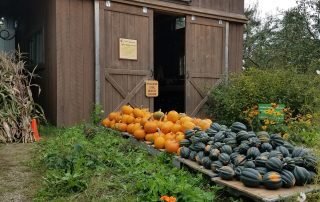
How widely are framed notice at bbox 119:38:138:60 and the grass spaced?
3.45 metres

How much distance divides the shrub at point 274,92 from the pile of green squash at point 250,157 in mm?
3610

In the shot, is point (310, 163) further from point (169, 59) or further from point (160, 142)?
point (169, 59)

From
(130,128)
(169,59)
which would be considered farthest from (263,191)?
(169,59)

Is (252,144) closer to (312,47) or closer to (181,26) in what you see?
(181,26)

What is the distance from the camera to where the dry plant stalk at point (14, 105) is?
5.52m

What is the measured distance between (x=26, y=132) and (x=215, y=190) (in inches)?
142

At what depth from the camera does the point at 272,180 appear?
2889 millimetres

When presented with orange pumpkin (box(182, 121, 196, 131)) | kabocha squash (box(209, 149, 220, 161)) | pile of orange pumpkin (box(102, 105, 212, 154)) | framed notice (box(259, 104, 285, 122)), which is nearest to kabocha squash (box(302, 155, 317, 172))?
kabocha squash (box(209, 149, 220, 161))

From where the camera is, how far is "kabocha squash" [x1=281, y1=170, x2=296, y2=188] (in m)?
2.95

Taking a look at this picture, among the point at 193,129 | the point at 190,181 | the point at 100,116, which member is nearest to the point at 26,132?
the point at 100,116

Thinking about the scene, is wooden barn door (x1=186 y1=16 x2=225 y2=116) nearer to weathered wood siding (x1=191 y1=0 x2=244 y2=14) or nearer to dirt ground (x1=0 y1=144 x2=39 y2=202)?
weathered wood siding (x1=191 y1=0 x2=244 y2=14)

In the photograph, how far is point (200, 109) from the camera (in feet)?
29.8

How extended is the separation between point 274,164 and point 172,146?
1.47m

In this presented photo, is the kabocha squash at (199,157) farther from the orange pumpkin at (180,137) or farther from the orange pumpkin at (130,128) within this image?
the orange pumpkin at (130,128)
